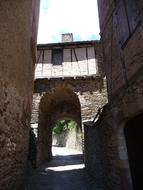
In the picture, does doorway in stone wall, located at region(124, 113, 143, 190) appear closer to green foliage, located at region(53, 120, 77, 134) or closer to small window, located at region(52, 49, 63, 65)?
small window, located at region(52, 49, 63, 65)

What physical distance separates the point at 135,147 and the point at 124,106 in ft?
3.46

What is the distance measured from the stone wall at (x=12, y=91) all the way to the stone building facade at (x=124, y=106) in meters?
2.31

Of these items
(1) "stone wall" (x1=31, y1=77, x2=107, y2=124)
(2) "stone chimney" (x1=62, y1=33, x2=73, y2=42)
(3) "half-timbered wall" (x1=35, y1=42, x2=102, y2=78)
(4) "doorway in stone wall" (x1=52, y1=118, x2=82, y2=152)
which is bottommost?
(4) "doorway in stone wall" (x1=52, y1=118, x2=82, y2=152)

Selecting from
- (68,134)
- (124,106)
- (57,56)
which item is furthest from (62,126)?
(124,106)

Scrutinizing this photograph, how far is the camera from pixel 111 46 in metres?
5.07

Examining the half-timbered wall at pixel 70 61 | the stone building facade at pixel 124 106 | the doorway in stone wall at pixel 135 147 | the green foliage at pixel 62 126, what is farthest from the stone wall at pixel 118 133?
the green foliage at pixel 62 126

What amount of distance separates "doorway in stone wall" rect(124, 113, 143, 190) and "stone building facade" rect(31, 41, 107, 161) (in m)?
4.92

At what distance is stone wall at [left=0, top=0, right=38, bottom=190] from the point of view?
3232 mm

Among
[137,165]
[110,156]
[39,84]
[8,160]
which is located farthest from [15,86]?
[39,84]

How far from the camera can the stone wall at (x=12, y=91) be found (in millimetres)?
3232

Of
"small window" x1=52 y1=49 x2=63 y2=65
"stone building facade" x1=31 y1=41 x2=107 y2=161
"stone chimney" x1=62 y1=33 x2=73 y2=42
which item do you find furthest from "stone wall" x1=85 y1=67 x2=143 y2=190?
"stone chimney" x1=62 y1=33 x2=73 y2=42

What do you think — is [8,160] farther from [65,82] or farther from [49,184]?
[65,82]

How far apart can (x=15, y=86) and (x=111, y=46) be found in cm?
303

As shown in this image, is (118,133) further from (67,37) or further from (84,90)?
(67,37)
